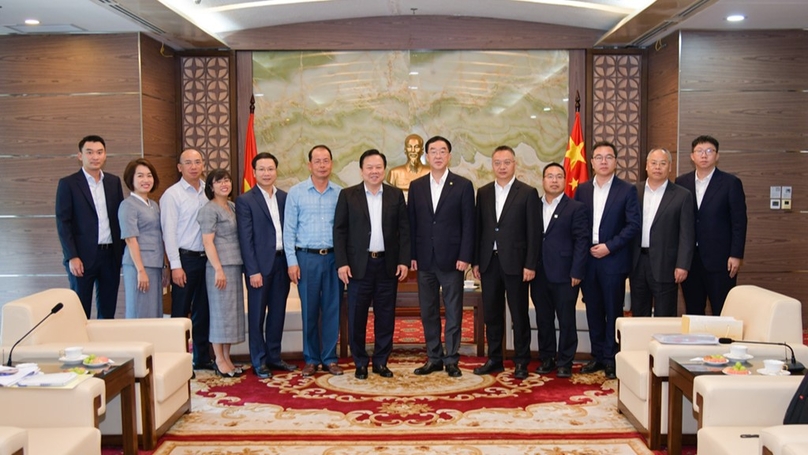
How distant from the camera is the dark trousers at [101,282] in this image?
5402mm

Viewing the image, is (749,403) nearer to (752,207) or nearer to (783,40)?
(752,207)

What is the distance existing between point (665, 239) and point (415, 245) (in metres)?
1.72

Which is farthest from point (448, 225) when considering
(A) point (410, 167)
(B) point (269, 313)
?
(A) point (410, 167)

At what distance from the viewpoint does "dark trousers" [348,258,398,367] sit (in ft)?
17.8

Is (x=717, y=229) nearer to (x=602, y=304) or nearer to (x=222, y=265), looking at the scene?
(x=602, y=304)

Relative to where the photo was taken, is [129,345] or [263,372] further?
[263,372]

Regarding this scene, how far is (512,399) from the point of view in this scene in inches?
196

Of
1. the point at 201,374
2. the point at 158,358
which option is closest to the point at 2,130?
the point at 201,374

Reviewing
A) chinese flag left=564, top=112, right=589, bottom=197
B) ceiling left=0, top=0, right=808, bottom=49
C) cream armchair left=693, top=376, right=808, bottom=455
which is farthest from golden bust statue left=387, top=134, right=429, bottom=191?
cream armchair left=693, top=376, right=808, bottom=455

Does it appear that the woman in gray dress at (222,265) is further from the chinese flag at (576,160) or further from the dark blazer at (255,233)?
the chinese flag at (576,160)

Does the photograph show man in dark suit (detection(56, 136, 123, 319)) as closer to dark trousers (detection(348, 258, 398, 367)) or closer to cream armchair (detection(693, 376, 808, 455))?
dark trousers (detection(348, 258, 398, 367))

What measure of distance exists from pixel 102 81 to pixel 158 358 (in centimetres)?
393

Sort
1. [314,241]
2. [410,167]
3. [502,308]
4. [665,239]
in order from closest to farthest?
[665,239] → [314,241] → [502,308] → [410,167]

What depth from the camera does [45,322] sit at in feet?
13.6
